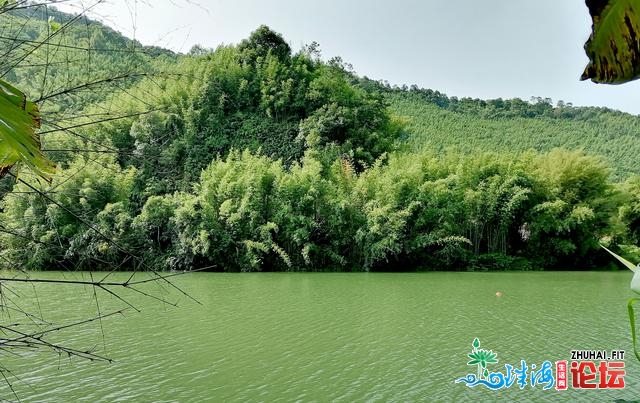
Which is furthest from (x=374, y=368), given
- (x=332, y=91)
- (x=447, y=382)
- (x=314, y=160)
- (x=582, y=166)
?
(x=332, y=91)

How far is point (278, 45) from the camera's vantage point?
22297 millimetres

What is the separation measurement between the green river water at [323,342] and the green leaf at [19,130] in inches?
117

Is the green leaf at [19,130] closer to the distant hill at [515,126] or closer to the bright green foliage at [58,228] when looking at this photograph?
the bright green foliage at [58,228]

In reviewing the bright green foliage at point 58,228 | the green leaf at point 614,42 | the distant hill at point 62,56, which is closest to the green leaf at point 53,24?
the distant hill at point 62,56

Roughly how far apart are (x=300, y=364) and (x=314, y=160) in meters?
11.7

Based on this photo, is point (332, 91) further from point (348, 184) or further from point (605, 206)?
point (605, 206)

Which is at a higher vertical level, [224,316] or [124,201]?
[124,201]

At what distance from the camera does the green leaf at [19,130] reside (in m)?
0.51

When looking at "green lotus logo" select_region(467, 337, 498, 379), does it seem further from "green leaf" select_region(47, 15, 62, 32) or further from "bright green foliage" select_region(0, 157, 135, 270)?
"green leaf" select_region(47, 15, 62, 32)

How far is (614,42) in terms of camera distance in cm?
55

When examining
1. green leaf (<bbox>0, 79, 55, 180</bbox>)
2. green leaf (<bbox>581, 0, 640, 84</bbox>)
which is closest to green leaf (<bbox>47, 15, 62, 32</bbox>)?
green leaf (<bbox>0, 79, 55, 180</bbox>)

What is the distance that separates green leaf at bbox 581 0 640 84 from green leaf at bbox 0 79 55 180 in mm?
634

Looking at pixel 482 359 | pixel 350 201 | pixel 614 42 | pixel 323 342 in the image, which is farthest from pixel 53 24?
pixel 350 201

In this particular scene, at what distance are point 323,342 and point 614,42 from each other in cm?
581
